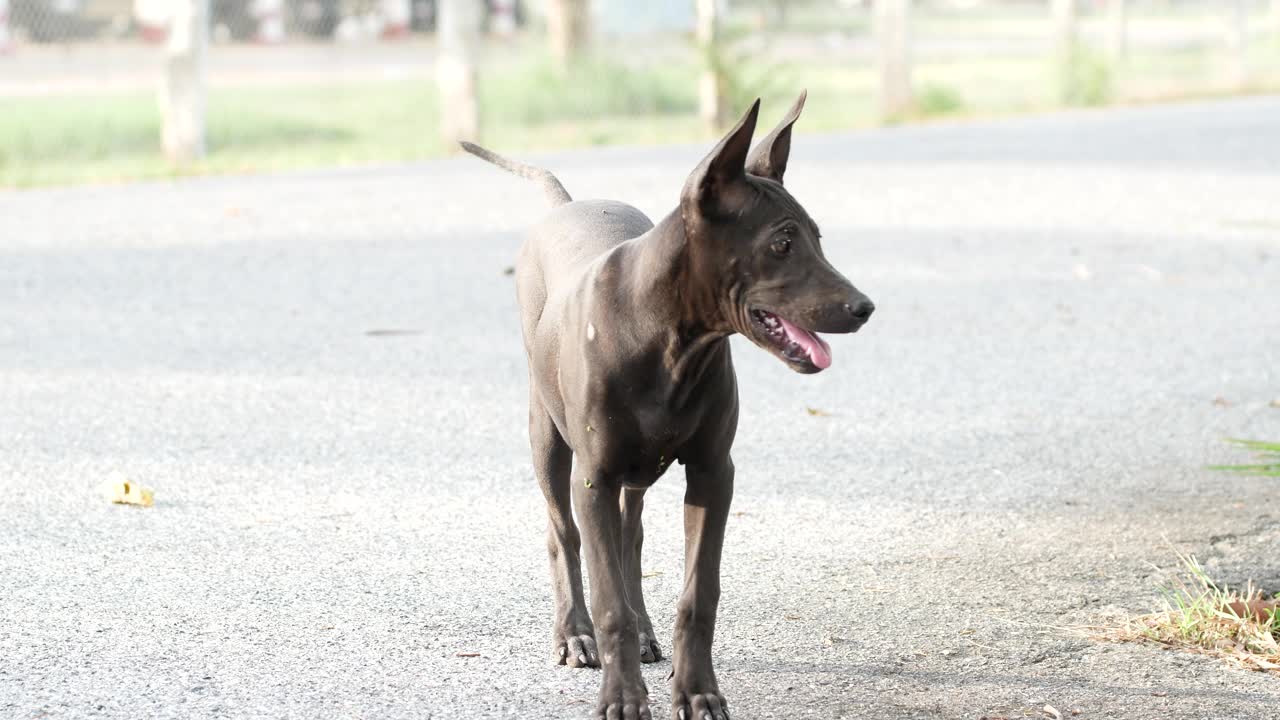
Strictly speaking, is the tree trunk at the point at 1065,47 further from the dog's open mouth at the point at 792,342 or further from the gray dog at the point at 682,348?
the dog's open mouth at the point at 792,342

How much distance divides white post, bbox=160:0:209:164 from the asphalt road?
258cm

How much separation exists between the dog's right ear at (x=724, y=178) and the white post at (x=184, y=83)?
11.1 metres

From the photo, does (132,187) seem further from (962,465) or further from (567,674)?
(567,674)

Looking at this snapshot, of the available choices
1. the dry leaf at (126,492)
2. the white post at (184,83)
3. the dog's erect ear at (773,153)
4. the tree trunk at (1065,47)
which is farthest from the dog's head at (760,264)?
the tree trunk at (1065,47)

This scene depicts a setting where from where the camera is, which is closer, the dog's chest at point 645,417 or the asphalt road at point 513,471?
the dog's chest at point 645,417

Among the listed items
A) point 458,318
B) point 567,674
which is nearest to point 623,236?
point 567,674

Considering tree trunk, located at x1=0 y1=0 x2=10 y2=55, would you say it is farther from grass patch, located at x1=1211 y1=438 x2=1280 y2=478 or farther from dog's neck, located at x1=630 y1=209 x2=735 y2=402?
dog's neck, located at x1=630 y1=209 x2=735 y2=402

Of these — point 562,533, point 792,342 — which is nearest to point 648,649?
point 562,533

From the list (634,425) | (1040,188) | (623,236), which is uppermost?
(623,236)

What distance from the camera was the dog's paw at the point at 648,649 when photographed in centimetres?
406

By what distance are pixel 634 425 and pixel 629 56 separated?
49.9 feet

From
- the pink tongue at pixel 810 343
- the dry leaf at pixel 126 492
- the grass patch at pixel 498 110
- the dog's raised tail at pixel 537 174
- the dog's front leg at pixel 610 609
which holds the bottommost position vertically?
the grass patch at pixel 498 110

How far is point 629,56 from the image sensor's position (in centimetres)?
1841

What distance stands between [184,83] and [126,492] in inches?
353
